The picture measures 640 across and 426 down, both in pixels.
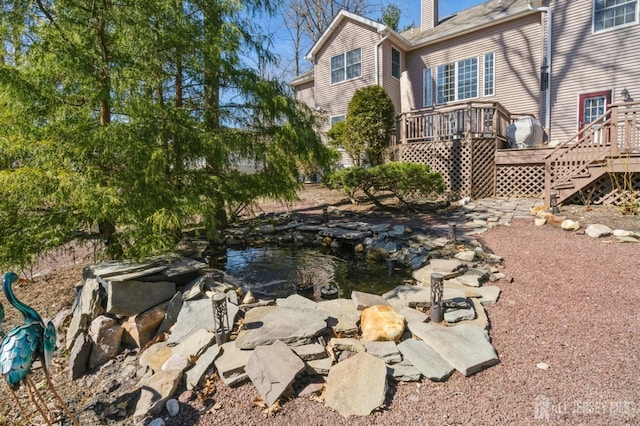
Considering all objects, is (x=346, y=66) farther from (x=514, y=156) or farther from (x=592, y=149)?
(x=592, y=149)

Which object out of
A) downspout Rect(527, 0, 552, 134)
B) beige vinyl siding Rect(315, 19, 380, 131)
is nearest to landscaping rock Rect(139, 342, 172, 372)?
beige vinyl siding Rect(315, 19, 380, 131)

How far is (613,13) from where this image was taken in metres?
9.72

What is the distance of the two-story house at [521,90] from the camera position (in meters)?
7.85

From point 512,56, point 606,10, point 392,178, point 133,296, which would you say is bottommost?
point 133,296

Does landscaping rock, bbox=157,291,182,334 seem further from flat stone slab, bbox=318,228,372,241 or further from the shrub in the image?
the shrub

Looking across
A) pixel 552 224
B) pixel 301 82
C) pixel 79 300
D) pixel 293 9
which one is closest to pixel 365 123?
pixel 552 224

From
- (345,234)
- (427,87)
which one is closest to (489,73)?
(427,87)

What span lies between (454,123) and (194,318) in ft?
29.9

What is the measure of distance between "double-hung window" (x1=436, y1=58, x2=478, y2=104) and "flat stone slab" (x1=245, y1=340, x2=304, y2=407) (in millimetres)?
12714

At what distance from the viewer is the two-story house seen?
7.85 metres

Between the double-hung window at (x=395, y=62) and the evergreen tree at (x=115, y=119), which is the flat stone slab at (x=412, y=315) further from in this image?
the double-hung window at (x=395, y=62)

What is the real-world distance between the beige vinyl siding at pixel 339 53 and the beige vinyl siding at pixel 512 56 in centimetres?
301

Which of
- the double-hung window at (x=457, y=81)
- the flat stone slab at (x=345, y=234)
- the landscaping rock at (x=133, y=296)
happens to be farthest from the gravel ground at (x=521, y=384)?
the double-hung window at (x=457, y=81)

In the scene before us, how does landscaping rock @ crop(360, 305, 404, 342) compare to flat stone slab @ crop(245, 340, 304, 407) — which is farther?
landscaping rock @ crop(360, 305, 404, 342)
